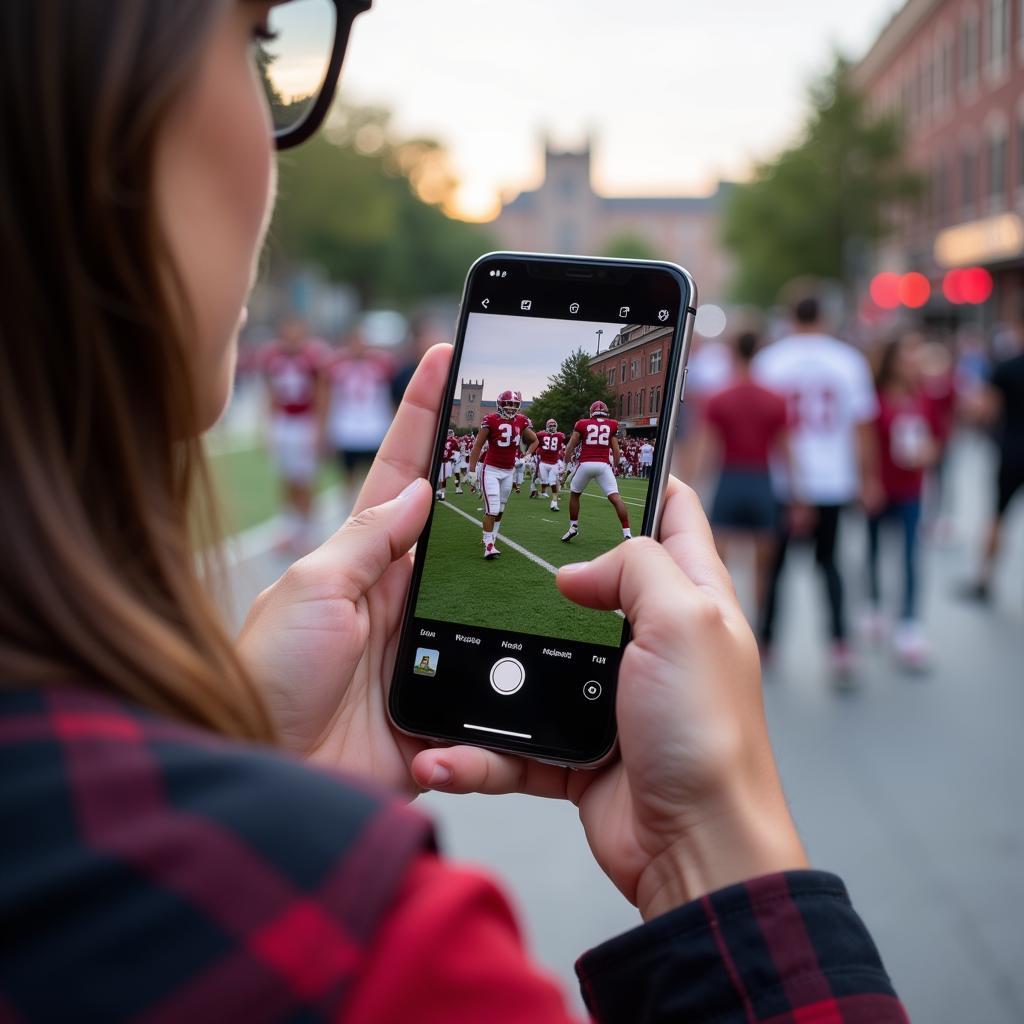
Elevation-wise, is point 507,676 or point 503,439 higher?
point 503,439

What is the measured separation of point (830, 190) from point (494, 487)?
41595 millimetres

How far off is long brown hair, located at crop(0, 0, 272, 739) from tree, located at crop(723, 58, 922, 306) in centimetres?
4216

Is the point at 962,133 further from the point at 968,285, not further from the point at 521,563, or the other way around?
the point at 521,563

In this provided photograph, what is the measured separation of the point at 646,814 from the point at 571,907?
290cm

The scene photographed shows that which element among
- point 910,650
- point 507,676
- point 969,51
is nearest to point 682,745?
point 507,676

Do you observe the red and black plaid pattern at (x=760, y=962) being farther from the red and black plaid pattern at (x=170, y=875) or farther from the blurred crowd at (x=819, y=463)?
the blurred crowd at (x=819, y=463)

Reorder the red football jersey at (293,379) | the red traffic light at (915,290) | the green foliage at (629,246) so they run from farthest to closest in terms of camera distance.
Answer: the green foliage at (629,246) → the red traffic light at (915,290) → the red football jersey at (293,379)

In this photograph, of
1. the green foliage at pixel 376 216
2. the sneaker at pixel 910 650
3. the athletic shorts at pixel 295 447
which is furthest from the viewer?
the green foliage at pixel 376 216

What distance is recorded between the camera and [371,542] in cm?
168

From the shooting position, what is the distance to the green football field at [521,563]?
1.74 m

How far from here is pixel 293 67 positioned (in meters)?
1.19

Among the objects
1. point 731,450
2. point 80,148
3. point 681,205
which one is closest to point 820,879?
point 80,148

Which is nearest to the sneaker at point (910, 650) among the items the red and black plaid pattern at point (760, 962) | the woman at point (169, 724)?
the woman at point (169, 724)

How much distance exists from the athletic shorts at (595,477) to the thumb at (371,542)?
0.23 meters
